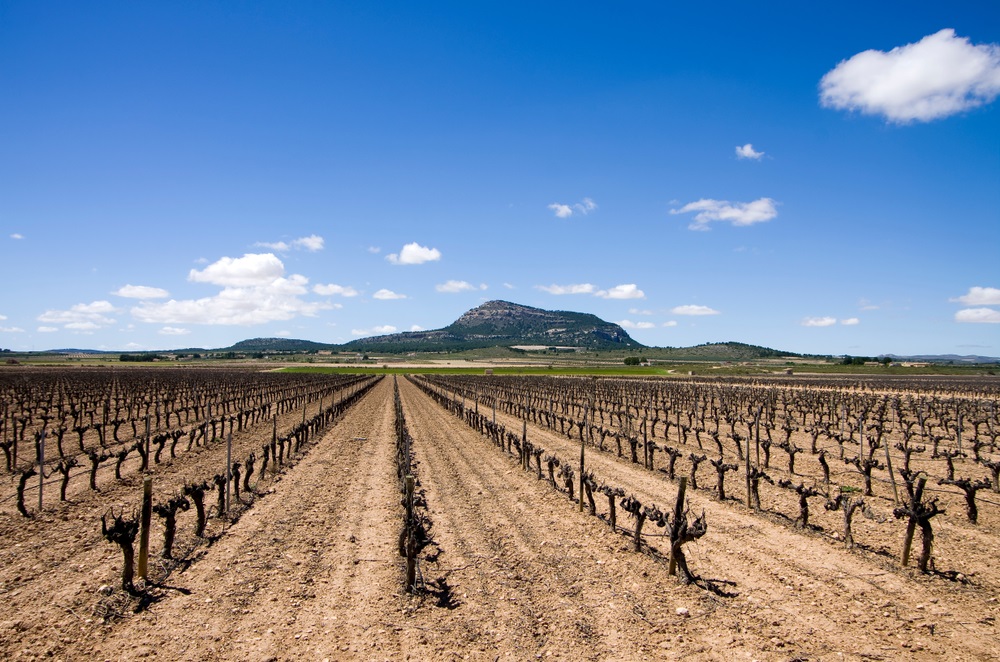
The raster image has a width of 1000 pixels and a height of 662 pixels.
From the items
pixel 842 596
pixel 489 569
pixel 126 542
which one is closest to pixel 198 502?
pixel 126 542

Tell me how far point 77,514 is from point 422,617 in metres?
9.67

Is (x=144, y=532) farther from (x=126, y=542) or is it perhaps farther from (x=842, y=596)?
(x=842, y=596)

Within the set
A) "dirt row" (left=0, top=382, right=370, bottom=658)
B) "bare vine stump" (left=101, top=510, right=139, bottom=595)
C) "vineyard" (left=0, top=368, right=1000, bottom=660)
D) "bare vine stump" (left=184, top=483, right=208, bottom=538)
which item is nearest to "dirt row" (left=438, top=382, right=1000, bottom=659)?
"vineyard" (left=0, top=368, right=1000, bottom=660)

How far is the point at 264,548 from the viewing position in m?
10.5

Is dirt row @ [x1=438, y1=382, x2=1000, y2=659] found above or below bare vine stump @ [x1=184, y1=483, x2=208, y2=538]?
below

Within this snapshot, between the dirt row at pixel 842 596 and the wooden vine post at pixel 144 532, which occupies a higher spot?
the wooden vine post at pixel 144 532

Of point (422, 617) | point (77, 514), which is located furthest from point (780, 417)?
point (77, 514)

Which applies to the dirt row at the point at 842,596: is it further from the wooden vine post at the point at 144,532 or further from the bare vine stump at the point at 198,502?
the bare vine stump at the point at 198,502

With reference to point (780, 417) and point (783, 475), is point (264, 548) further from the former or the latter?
point (780, 417)

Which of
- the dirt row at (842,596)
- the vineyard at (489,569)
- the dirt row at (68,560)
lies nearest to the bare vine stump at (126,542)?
the vineyard at (489,569)

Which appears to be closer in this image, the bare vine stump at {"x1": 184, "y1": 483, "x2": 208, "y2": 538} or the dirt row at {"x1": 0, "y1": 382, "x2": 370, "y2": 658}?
the dirt row at {"x1": 0, "y1": 382, "x2": 370, "y2": 658}

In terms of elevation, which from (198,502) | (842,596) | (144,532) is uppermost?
(144,532)

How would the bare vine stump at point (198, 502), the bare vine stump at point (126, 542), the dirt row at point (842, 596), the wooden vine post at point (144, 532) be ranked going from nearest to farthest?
the dirt row at point (842, 596) < the bare vine stump at point (126, 542) < the wooden vine post at point (144, 532) < the bare vine stump at point (198, 502)

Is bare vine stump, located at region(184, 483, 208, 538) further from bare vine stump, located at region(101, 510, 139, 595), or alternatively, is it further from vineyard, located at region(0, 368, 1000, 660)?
bare vine stump, located at region(101, 510, 139, 595)
